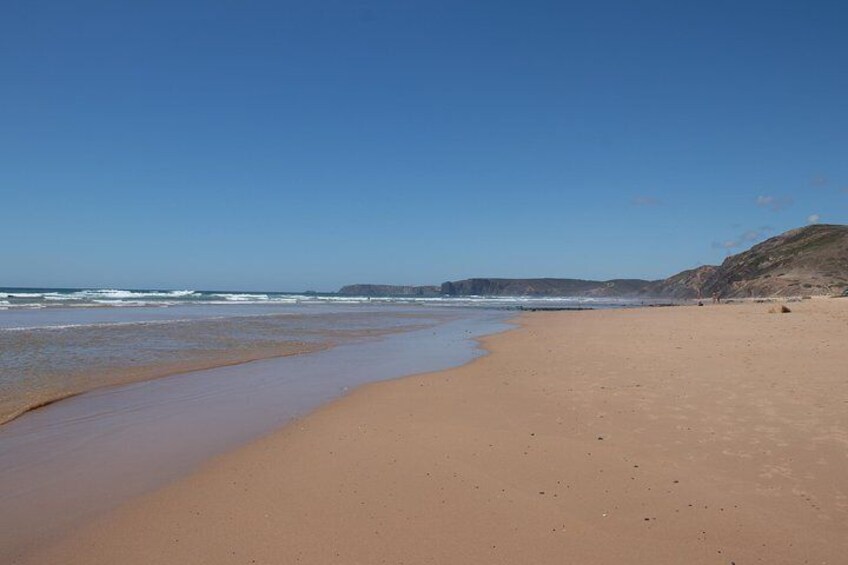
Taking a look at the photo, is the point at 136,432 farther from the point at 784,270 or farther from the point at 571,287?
the point at 571,287

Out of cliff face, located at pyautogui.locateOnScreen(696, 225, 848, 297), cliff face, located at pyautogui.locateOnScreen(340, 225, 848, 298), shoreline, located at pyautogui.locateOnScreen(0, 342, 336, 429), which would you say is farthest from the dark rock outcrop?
shoreline, located at pyautogui.locateOnScreen(0, 342, 336, 429)

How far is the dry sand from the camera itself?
400cm

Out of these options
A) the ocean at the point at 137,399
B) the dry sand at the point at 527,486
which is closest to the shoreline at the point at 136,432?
the ocean at the point at 137,399

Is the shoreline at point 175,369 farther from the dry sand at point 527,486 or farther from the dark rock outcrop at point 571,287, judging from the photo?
the dark rock outcrop at point 571,287

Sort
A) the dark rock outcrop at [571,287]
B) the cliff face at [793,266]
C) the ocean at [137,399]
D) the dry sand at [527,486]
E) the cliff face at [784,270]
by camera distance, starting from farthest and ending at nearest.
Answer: the dark rock outcrop at [571,287] → the cliff face at [784,270] → the cliff face at [793,266] → the ocean at [137,399] → the dry sand at [527,486]

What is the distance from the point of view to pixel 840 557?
379cm

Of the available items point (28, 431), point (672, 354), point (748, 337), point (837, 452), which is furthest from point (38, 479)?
point (748, 337)

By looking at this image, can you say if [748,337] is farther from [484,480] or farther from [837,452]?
[484,480]

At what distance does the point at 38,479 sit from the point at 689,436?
23.4 feet

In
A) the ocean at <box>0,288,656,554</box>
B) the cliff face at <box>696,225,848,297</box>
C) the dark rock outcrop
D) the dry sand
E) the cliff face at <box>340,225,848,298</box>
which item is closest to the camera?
the dry sand

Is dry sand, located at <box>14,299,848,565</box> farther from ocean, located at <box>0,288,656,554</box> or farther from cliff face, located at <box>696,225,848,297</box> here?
cliff face, located at <box>696,225,848,297</box>

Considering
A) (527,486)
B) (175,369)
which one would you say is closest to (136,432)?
(527,486)

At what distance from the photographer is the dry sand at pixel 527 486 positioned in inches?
157

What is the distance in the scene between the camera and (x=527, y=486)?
203 inches
